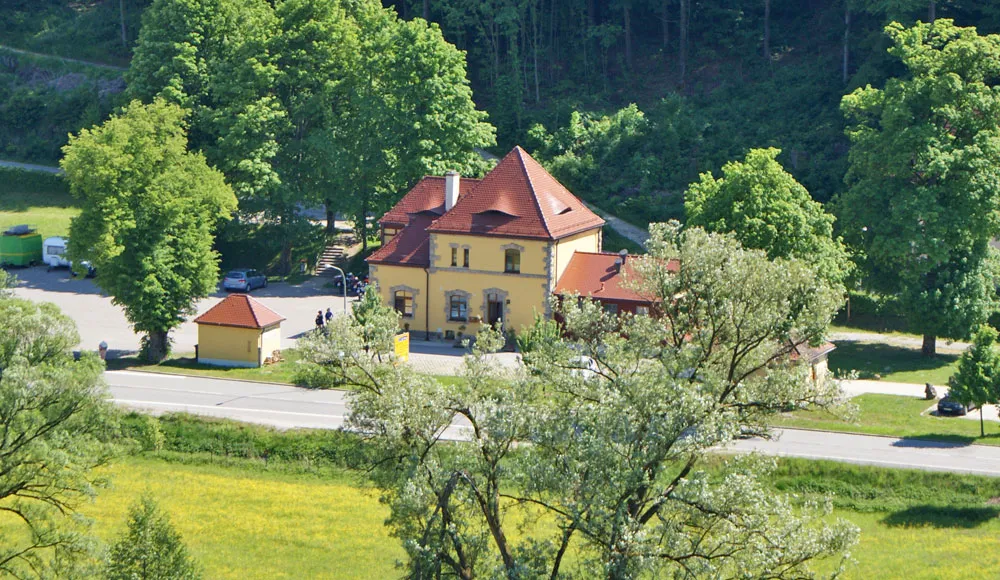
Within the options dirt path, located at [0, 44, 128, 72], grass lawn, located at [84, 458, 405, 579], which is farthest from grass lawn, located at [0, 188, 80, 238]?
grass lawn, located at [84, 458, 405, 579]

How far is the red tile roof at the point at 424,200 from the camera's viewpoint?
6731 centimetres

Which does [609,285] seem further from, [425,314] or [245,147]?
[245,147]

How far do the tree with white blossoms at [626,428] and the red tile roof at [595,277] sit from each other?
92.1 ft

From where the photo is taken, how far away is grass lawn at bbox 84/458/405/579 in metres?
41.5

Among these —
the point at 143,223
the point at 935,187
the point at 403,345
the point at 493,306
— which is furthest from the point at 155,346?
Answer: the point at 935,187

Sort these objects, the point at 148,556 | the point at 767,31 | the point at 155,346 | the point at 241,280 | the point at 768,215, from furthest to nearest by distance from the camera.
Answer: the point at 767,31, the point at 241,280, the point at 155,346, the point at 768,215, the point at 148,556

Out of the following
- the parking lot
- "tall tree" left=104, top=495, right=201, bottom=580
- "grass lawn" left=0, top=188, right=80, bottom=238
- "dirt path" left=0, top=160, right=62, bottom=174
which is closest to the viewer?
"tall tree" left=104, top=495, right=201, bottom=580

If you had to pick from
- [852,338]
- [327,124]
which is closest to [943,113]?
[852,338]

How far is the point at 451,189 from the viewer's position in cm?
6625

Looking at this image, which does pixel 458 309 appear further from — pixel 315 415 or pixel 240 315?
pixel 315 415

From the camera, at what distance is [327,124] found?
77.4 meters

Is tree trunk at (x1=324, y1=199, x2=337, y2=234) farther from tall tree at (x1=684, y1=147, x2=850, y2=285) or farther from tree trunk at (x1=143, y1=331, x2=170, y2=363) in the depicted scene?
tall tree at (x1=684, y1=147, x2=850, y2=285)

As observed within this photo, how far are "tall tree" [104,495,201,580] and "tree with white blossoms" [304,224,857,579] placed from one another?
5.25m

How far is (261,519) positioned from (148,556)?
13.6 m
